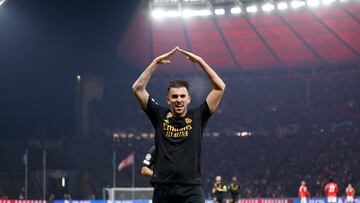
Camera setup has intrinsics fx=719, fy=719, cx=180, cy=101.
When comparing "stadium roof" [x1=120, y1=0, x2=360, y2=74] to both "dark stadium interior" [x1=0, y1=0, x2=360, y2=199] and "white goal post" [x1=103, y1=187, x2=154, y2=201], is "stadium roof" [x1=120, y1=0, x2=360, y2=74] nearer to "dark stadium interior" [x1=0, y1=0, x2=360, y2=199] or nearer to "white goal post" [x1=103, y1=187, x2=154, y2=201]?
"dark stadium interior" [x1=0, y1=0, x2=360, y2=199]

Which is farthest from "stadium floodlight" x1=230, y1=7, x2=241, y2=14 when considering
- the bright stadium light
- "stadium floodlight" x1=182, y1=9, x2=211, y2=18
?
the bright stadium light

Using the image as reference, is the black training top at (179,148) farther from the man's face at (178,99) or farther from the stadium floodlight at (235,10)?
the stadium floodlight at (235,10)

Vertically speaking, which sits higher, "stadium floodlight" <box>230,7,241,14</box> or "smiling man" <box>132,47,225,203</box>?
"stadium floodlight" <box>230,7,241,14</box>

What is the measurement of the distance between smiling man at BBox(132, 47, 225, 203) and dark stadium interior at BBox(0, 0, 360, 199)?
103ft

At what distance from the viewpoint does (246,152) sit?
157 feet

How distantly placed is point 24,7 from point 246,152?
60.5 ft

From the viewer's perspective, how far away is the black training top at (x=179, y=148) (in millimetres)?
6438

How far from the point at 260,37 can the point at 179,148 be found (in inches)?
1510

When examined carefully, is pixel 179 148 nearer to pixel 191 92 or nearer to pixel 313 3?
pixel 313 3

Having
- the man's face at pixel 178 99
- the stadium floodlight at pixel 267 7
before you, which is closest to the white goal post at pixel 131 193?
the stadium floodlight at pixel 267 7

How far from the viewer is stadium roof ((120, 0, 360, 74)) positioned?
136 feet

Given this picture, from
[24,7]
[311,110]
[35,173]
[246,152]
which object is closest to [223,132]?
[246,152]

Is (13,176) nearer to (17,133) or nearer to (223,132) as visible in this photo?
(17,133)

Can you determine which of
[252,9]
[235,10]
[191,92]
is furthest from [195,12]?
[191,92]
